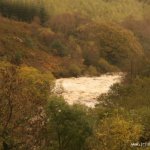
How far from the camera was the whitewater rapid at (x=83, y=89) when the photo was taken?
5784 cm

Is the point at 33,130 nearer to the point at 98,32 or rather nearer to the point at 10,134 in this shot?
the point at 10,134

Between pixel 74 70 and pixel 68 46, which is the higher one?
pixel 68 46

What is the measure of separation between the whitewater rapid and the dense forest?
3.10 meters

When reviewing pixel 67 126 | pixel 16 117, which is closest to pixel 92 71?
pixel 67 126

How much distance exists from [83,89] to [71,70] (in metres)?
18.0

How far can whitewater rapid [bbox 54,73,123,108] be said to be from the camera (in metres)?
57.8

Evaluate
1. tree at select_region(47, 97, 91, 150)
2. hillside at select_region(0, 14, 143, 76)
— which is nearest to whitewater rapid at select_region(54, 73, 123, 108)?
hillside at select_region(0, 14, 143, 76)

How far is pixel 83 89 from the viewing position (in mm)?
68312

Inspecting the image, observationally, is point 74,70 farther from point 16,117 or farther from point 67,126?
point 16,117

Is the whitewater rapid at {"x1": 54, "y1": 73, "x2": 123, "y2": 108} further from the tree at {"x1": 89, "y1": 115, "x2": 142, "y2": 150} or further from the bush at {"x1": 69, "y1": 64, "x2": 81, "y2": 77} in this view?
the tree at {"x1": 89, "y1": 115, "x2": 142, "y2": 150}

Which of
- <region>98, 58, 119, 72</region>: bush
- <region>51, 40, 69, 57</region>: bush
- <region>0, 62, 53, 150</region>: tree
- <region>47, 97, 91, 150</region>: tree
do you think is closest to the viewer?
<region>0, 62, 53, 150</region>: tree

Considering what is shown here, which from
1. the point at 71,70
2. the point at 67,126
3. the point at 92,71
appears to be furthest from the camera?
the point at 92,71

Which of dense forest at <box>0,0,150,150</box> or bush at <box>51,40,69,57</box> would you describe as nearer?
dense forest at <box>0,0,150,150</box>

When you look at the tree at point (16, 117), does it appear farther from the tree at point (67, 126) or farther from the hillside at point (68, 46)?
the hillside at point (68, 46)
